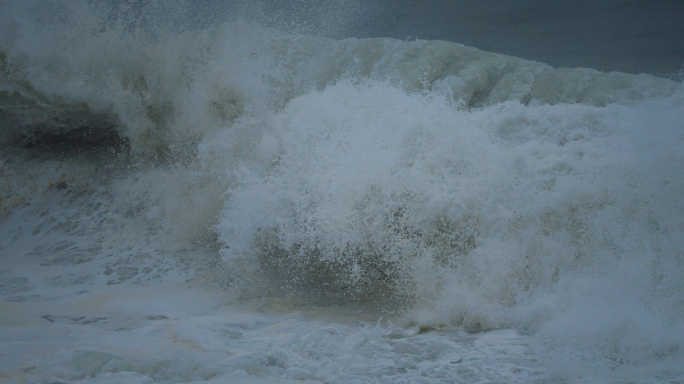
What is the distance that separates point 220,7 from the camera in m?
5.35

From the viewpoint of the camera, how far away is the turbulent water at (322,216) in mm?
1700

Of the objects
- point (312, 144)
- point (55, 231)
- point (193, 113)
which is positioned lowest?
point (55, 231)

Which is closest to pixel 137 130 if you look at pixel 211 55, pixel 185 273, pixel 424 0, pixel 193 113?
pixel 193 113

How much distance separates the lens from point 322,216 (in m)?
2.49

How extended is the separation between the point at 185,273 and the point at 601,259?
2182mm

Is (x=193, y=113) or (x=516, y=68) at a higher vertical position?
(x=516, y=68)

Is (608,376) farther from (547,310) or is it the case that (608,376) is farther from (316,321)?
(316,321)

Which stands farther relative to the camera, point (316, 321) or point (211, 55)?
point (211, 55)

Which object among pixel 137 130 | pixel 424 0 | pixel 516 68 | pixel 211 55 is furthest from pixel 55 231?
pixel 424 0

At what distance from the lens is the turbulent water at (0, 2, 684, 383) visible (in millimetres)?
1700

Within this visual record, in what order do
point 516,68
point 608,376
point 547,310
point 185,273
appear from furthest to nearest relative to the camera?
1. point 516,68
2. point 185,273
3. point 547,310
4. point 608,376

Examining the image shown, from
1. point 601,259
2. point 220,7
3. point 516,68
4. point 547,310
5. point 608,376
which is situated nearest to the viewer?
point 608,376

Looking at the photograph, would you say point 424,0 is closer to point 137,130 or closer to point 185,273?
point 137,130

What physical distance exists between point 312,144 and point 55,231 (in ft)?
6.75
